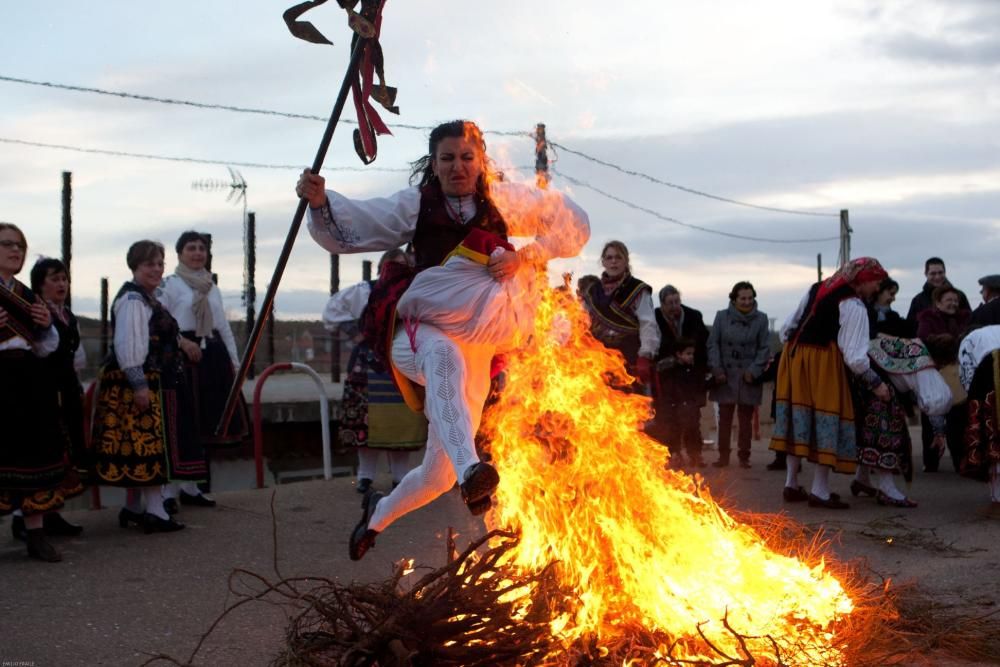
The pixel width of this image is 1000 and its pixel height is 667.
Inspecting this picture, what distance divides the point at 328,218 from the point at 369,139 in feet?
1.59

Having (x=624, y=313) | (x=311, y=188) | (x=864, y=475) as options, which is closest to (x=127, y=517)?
(x=311, y=188)

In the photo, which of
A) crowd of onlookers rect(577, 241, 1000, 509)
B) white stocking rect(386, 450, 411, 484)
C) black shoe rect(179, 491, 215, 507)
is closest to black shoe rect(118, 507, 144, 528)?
black shoe rect(179, 491, 215, 507)

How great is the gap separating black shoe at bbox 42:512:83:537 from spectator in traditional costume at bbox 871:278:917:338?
6.44m

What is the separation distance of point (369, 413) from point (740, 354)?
4.05 metres

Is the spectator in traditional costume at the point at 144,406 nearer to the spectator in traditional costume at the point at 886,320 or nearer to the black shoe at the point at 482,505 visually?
the black shoe at the point at 482,505

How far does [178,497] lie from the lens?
8.11m

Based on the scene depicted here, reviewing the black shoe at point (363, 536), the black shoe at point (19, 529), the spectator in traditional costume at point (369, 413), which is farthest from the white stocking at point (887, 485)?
the black shoe at point (19, 529)

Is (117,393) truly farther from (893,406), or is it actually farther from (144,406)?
(893,406)

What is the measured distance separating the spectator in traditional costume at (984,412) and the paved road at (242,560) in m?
0.36

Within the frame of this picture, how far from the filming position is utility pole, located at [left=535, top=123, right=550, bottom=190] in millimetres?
4867

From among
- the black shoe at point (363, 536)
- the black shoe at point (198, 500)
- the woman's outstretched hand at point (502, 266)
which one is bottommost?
the black shoe at point (198, 500)

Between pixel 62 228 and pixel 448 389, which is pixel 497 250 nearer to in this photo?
pixel 448 389

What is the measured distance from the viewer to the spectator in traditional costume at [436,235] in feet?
14.9

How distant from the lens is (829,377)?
7934 millimetres
